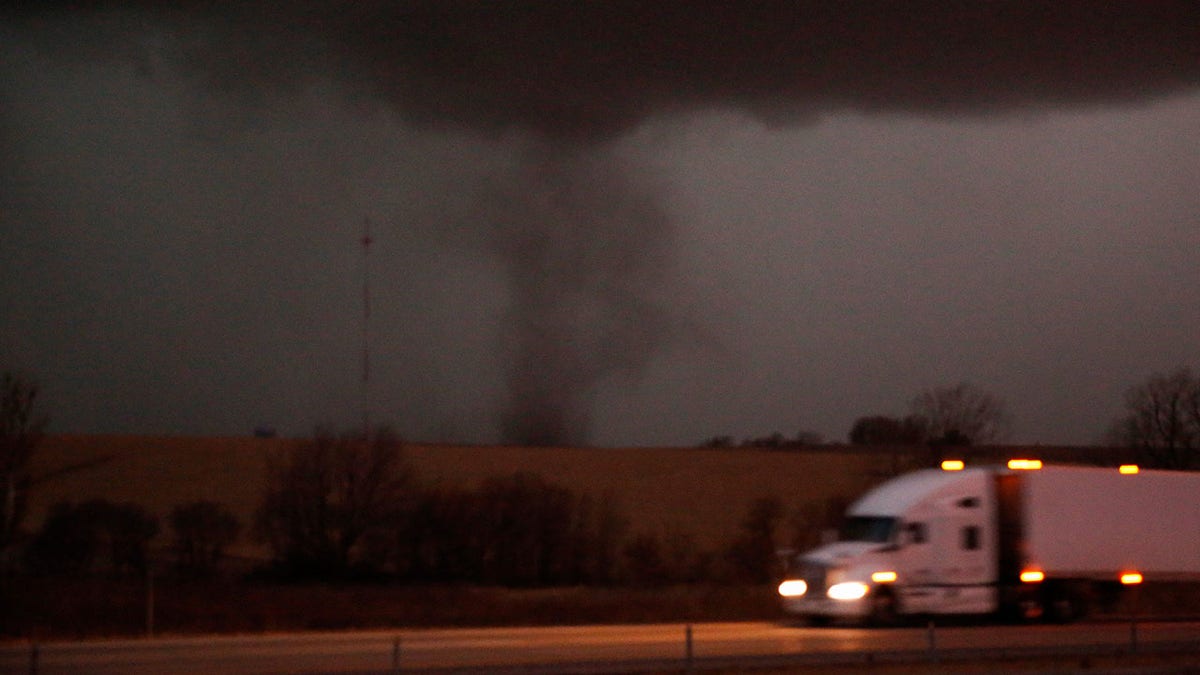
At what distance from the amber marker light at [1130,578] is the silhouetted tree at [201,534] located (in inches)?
1135

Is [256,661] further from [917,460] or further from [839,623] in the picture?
[917,460]

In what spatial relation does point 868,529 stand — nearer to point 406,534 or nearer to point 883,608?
point 883,608

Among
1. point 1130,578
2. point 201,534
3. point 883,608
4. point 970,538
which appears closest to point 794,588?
point 883,608

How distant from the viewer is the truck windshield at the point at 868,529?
3198cm

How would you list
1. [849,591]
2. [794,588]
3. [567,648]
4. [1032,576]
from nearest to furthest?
[567,648] → [849,591] → [794,588] → [1032,576]

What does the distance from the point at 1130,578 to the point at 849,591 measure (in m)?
8.61

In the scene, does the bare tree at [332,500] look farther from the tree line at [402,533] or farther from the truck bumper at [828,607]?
the truck bumper at [828,607]

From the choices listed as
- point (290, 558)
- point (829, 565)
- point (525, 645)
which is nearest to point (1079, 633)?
point (829, 565)

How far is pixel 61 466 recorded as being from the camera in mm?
65562

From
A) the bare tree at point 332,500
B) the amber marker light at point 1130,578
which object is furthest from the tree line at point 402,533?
the amber marker light at point 1130,578

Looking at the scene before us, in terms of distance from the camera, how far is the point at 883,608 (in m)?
31.4

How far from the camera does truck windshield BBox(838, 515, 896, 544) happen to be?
105 ft

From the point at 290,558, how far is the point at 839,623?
25.6 meters

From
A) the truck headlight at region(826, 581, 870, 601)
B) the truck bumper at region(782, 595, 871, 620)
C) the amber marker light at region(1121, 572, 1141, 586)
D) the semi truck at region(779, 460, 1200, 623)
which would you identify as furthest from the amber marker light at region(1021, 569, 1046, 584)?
the truck headlight at region(826, 581, 870, 601)
